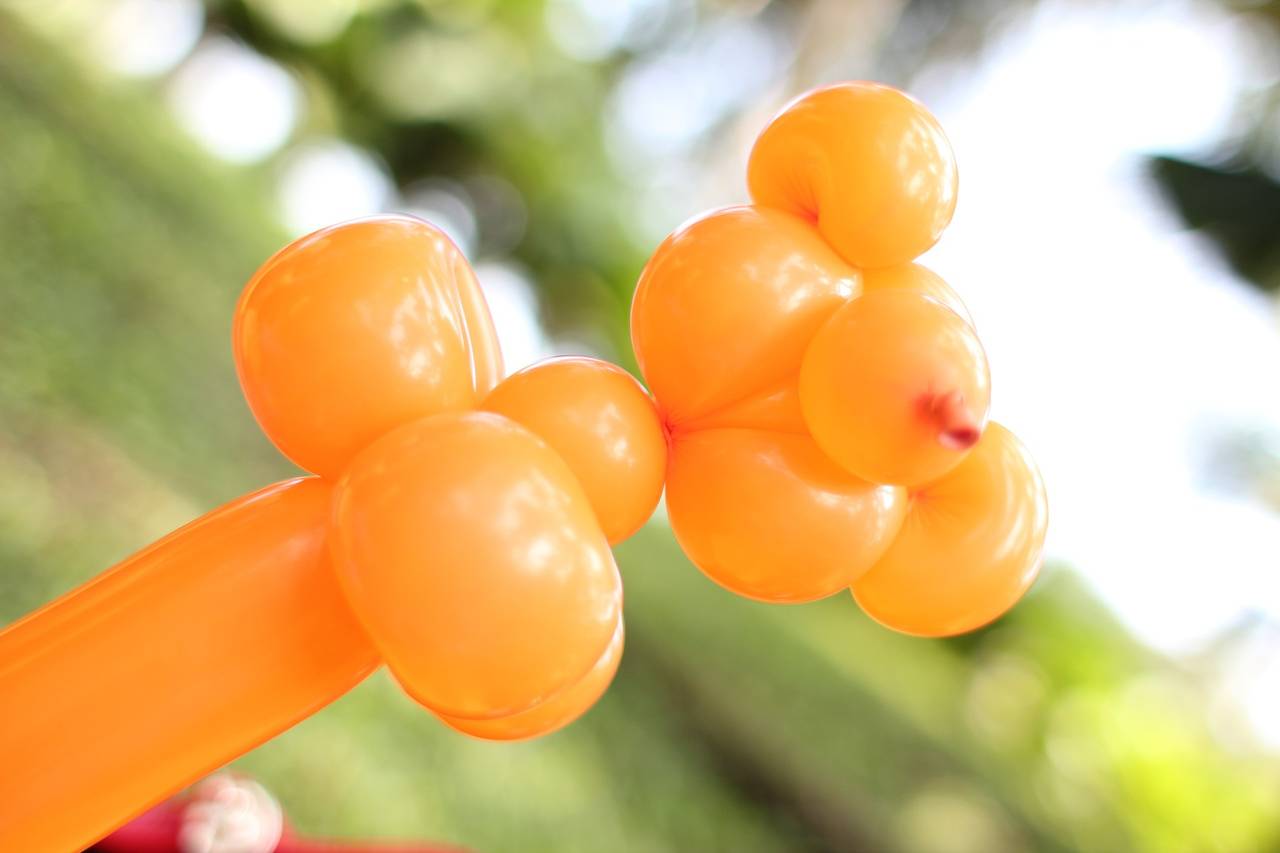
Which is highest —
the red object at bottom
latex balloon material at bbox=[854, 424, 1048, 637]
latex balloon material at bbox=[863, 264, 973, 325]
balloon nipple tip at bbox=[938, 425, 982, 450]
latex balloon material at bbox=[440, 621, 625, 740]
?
balloon nipple tip at bbox=[938, 425, 982, 450]

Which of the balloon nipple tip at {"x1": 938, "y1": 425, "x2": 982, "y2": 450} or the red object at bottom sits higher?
the balloon nipple tip at {"x1": 938, "y1": 425, "x2": 982, "y2": 450}

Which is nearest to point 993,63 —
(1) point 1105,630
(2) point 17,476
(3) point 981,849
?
(1) point 1105,630

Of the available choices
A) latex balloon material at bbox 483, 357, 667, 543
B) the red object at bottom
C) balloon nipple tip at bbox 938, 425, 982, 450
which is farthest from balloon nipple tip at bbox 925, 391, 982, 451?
the red object at bottom

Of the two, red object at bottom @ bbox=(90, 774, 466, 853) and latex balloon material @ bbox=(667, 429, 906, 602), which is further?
red object at bottom @ bbox=(90, 774, 466, 853)

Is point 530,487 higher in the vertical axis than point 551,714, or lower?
higher

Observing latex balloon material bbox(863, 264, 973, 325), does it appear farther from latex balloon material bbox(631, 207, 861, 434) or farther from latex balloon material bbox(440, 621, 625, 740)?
latex balloon material bbox(440, 621, 625, 740)

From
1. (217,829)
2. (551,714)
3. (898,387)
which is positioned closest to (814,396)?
(898,387)

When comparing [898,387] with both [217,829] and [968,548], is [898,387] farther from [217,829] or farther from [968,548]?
[217,829]
